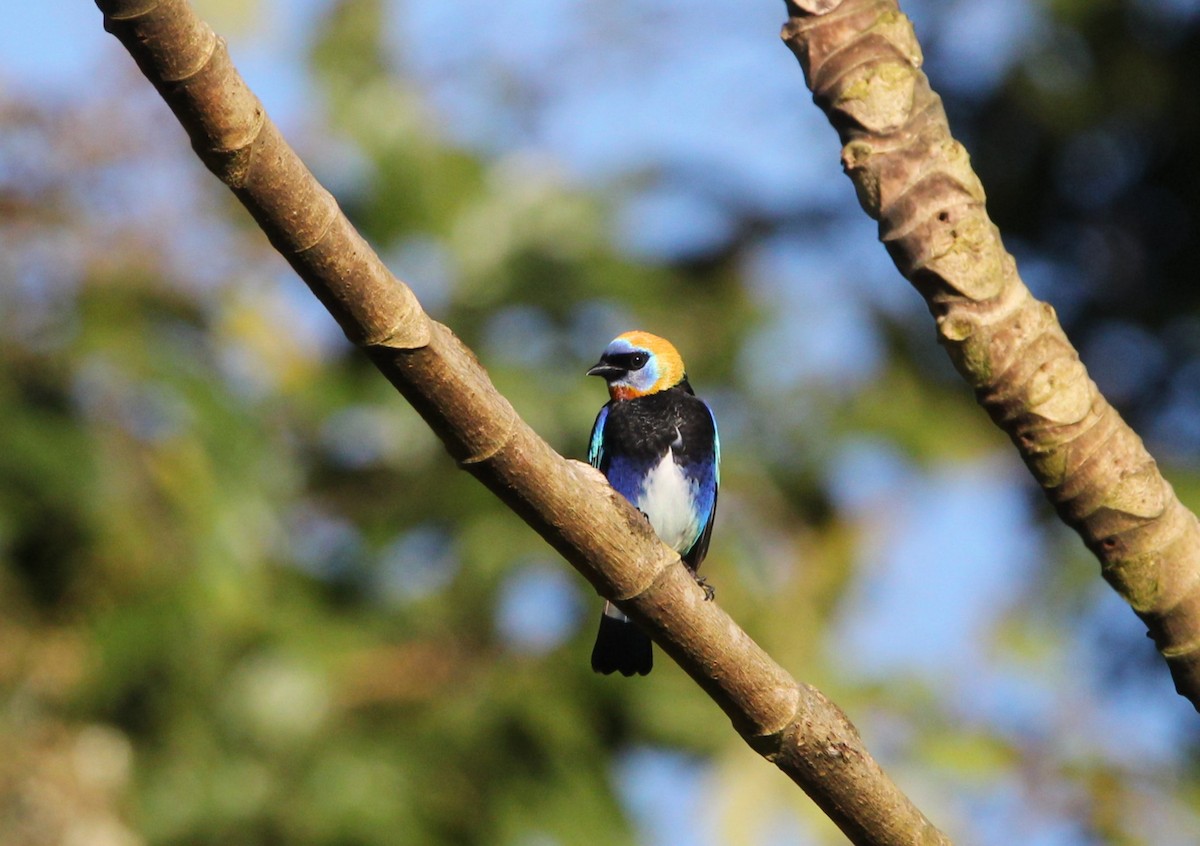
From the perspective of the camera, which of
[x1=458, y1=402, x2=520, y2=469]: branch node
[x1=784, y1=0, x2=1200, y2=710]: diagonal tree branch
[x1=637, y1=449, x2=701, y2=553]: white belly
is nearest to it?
[x1=458, y1=402, x2=520, y2=469]: branch node

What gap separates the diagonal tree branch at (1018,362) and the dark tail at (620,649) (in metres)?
1.90

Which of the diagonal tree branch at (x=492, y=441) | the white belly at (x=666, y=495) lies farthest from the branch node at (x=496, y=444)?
the white belly at (x=666, y=495)

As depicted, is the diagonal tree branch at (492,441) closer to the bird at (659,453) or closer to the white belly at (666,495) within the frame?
the bird at (659,453)

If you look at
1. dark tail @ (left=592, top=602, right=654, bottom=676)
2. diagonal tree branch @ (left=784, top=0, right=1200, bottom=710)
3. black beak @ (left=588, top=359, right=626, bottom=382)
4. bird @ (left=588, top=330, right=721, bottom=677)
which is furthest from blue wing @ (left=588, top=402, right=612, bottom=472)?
diagonal tree branch @ (left=784, top=0, right=1200, bottom=710)

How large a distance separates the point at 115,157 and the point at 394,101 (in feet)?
7.53

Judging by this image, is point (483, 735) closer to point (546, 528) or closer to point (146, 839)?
point (146, 839)

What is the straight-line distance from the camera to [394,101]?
343 inches

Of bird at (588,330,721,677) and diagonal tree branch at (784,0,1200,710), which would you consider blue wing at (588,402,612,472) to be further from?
diagonal tree branch at (784,0,1200,710)

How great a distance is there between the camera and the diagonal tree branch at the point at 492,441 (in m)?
2.04

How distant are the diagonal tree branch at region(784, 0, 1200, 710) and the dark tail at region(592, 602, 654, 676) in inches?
74.9

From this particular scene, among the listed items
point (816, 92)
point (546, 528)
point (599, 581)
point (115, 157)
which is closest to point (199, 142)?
point (546, 528)

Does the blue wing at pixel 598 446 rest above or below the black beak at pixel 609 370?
below

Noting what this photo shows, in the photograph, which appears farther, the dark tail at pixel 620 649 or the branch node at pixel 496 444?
the dark tail at pixel 620 649

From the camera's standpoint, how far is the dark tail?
14.6ft
